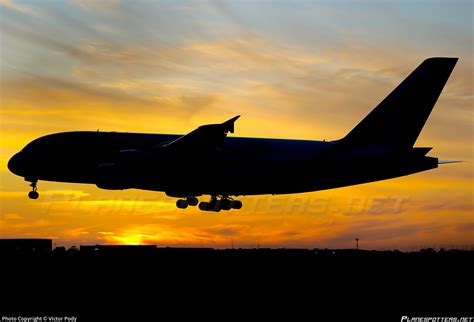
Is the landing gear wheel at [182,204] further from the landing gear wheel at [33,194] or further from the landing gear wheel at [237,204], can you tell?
the landing gear wheel at [33,194]

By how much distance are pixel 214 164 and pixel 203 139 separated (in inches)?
147

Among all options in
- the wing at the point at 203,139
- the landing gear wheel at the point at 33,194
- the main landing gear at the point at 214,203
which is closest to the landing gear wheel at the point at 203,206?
the main landing gear at the point at 214,203

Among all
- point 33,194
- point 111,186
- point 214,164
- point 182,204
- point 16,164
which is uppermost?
point 16,164

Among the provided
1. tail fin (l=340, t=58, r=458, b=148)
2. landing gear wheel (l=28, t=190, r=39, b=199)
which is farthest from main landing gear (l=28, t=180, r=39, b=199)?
tail fin (l=340, t=58, r=458, b=148)

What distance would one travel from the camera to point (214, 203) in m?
66.9

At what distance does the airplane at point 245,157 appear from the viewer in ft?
200

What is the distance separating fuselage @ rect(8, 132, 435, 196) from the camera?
6169cm

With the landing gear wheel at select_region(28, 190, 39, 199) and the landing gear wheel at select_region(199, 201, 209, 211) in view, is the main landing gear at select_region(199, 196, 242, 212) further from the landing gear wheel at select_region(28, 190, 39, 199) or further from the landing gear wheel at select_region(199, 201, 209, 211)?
the landing gear wheel at select_region(28, 190, 39, 199)

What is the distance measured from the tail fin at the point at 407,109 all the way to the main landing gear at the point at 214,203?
41.8 ft

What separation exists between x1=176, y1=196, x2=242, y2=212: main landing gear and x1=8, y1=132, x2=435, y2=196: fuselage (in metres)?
1.24

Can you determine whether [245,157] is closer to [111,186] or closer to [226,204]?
[226,204]

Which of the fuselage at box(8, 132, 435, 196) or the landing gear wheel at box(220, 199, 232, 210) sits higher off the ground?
the fuselage at box(8, 132, 435, 196)

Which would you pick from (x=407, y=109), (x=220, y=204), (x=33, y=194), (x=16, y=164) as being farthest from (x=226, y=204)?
(x=16, y=164)

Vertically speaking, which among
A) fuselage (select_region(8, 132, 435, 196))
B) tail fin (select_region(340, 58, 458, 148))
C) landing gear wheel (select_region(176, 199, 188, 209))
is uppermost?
tail fin (select_region(340, 58, 458, 148))
